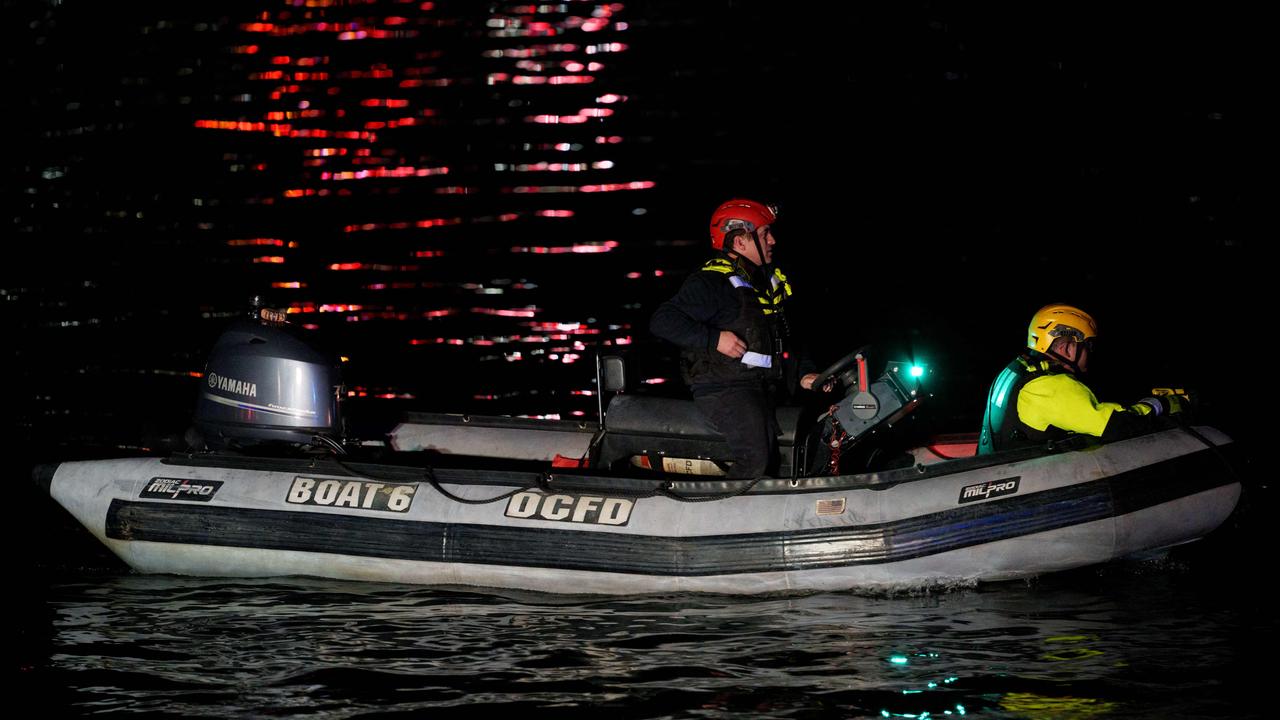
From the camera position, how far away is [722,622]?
6.93 m

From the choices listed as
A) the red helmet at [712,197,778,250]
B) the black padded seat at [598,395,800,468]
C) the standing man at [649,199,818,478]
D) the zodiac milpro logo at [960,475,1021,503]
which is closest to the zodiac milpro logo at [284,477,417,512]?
the black padded seat at [598,395,800,468]

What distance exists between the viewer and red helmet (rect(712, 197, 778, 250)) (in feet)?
25.6

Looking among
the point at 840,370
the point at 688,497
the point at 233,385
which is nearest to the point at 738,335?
the point at 840,370

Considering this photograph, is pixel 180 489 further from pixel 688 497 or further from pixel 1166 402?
pixel 1166 402

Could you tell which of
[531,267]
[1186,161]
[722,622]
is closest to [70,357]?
[531,267]

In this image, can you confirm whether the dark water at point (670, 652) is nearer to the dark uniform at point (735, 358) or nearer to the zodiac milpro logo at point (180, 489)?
the zodiac milpro logo at point (180, 489)

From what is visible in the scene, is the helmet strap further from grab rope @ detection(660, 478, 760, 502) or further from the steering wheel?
grab rope @ detection(660, 478, 760, 502)

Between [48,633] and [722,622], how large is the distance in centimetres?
323

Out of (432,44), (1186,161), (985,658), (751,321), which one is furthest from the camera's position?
(432,44)

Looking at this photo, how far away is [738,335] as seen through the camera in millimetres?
7680

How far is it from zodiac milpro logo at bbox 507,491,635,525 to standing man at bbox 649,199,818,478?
651 millimetres

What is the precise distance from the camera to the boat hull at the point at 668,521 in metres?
7.23

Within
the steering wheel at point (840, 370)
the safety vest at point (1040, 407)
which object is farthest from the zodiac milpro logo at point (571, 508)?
the safety vest at point (1040, 407)

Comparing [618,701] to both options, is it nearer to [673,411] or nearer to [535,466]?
[673,411]
